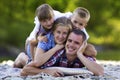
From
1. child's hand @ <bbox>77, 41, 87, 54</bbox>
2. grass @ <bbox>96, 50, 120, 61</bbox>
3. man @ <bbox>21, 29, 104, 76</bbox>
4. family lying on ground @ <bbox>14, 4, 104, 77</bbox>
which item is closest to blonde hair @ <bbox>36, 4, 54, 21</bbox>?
family lying on ground @ <bbox>14, 4, 104, 77</bbox>

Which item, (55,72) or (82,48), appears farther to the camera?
(82,48)

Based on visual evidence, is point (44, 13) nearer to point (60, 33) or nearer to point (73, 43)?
point (60, 33)

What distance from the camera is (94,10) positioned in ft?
63.8

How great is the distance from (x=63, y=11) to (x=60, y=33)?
9855 mm

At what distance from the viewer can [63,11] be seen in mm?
15016

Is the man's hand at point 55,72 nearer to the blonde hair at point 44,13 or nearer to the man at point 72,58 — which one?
the man at point 72,58

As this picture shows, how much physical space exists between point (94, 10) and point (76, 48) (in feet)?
47.0

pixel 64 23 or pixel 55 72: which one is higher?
pixel 64 23

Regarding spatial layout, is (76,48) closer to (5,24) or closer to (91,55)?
(91,55)

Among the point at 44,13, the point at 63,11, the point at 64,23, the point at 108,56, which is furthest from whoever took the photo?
the point at 108,56

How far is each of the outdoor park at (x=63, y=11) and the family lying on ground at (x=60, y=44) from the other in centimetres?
833

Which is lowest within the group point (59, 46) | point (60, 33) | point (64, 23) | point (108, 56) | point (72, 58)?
point (72, 58)

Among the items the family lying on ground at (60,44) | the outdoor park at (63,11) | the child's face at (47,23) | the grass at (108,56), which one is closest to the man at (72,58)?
the family lying on ground at (60,44)

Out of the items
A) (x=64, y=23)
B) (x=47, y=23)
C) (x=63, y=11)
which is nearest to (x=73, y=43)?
(x=64, y=23)
